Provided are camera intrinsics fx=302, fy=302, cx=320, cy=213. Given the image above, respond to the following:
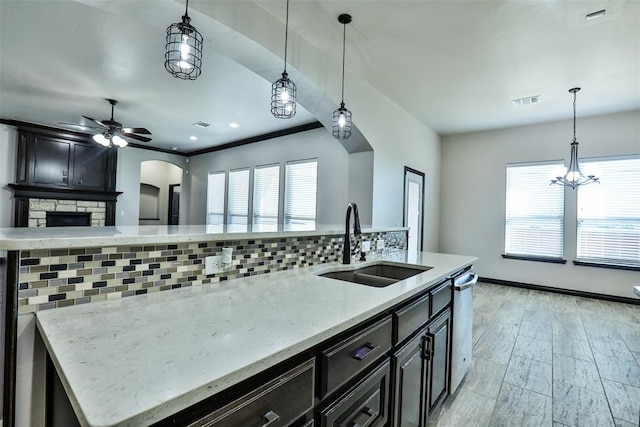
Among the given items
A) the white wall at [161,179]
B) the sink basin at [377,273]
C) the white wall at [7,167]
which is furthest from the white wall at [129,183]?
the sink basin at [377,273]

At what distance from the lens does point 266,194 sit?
21.5 feet

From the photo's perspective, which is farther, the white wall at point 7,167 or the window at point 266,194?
the window at point 266,194

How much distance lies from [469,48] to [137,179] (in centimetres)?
762

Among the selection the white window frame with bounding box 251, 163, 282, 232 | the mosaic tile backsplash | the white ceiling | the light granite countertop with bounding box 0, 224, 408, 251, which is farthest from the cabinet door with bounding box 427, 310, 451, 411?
the white window frame with bounding box 251, 163, 282, 232

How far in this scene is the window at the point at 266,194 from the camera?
6.36 meters

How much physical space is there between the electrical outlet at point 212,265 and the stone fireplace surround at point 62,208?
6842 millimetres

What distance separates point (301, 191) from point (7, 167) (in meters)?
5.67

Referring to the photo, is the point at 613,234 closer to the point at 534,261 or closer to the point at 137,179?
the point at 534,261

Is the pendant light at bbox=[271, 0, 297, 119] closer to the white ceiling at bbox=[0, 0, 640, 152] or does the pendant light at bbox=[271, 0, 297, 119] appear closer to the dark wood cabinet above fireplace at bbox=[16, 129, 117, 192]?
the white ceiling at bbox=[0, 0, 640, 152]

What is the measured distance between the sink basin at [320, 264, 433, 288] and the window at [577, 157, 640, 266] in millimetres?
4506

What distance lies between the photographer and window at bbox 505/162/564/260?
16.9 feet

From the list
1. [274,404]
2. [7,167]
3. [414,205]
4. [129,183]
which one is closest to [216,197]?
[129,183]

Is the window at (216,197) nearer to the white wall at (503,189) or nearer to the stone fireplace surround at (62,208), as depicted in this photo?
the stone fireplace surround at (62,208)

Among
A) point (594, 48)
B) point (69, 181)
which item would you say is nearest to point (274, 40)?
point (594, 48)
